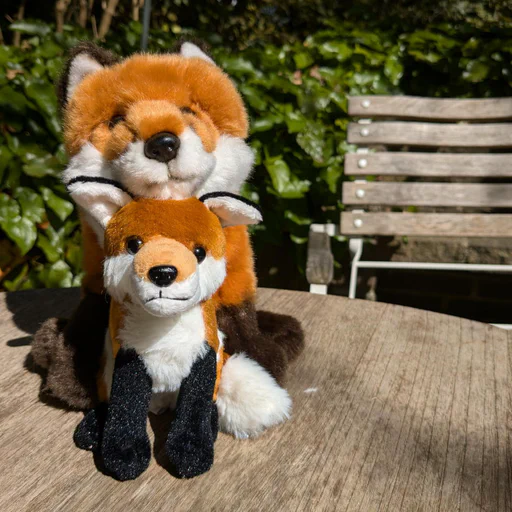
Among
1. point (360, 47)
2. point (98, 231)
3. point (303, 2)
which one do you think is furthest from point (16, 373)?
Result: point (303, 2)

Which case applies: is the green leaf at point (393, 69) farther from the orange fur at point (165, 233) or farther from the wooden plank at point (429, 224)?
the orange fur at point (165, 233)

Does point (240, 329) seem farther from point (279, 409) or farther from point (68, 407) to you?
point (68, 407)

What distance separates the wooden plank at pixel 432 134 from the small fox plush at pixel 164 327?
4.27 feet

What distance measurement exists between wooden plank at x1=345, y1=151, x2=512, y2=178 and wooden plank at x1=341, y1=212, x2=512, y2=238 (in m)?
0.15

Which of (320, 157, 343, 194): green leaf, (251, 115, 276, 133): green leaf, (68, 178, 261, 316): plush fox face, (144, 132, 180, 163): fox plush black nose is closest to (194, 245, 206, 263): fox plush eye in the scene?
(68, 178, 261, 316): plush fox face

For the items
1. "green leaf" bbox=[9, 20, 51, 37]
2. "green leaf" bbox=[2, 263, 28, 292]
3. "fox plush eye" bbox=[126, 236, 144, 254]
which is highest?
"green leaf" bbox=[9, 20, 51, 37]

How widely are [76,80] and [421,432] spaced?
31.2 inches

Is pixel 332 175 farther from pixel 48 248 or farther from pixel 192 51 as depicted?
pixel 192 51

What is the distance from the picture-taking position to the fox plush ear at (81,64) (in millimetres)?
907

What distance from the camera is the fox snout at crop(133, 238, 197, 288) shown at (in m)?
0.72

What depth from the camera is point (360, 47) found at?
2.63 meters

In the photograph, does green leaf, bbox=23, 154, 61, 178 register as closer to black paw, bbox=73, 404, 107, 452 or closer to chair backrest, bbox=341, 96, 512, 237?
chair backrest, bbox=341, 96, 512, 237

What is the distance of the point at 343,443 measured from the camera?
0.89 meters

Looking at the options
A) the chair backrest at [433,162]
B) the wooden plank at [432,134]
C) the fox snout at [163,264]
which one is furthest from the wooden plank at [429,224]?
the fox snout at [163,264]
